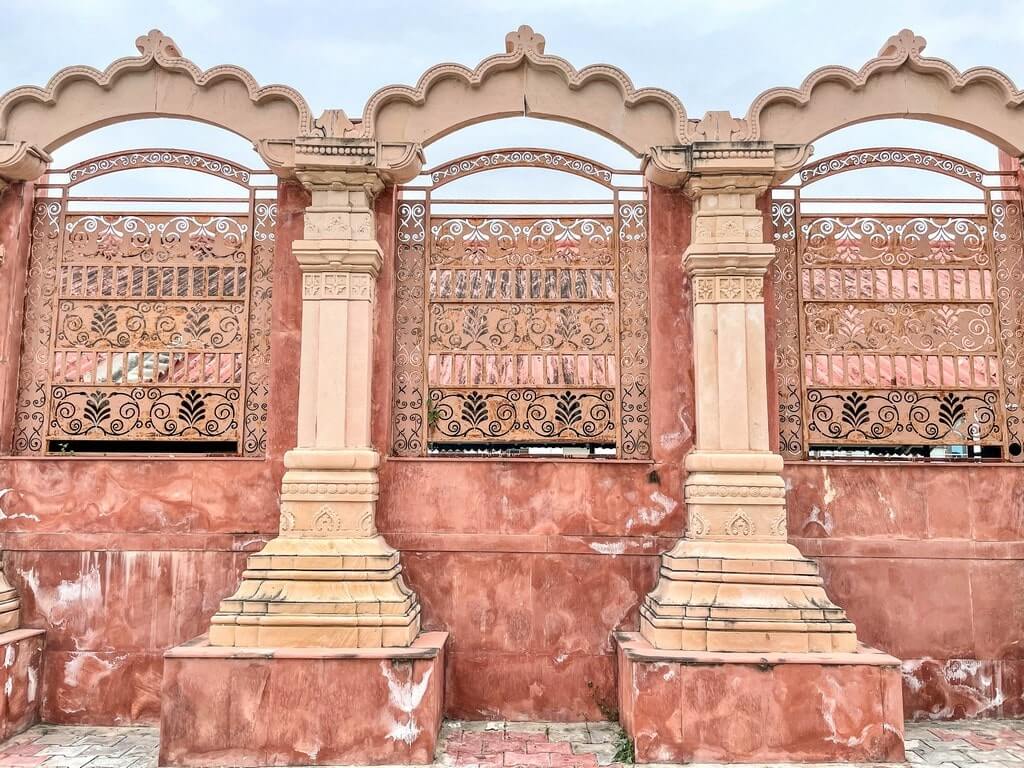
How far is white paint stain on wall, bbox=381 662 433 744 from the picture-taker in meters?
4.59

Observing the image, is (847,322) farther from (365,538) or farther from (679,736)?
(365,538)

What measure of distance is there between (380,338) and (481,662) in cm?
227

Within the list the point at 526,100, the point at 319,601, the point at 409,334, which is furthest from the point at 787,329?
the point at 319,601

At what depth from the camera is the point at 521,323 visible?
5707 mm

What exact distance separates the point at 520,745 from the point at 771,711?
1466 mm

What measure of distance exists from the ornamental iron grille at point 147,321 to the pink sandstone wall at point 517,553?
0.20m

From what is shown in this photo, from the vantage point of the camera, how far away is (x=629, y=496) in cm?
550

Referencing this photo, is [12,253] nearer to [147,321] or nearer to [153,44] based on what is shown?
[147,321]

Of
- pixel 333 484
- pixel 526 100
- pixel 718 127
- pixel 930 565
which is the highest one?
pixel 526 100

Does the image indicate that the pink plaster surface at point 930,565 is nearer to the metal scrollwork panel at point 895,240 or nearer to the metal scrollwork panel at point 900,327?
the metal scrollwork panel at point 900,327

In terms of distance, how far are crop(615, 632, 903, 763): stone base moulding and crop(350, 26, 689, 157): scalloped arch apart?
340 centimetres

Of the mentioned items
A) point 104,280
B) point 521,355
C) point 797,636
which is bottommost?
point 797,636

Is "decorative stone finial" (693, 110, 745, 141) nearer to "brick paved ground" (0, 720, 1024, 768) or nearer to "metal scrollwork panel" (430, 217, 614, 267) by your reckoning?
"metal scrollwork panel" (430, 217, 614, 267)

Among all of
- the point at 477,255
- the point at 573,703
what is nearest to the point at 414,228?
the point at 477,255
